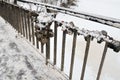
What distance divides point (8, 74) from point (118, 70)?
551cm

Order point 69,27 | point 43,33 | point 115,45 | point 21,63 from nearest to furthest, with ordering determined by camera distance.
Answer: point 115,45 < point 69,27 < point 43,33 < point 21,63

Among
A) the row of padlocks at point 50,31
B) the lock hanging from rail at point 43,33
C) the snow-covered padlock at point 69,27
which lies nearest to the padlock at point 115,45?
the row of padlocks at point 50,31

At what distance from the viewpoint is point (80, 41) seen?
28.7 ft

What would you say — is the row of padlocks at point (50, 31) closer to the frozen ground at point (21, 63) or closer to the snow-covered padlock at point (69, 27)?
the snow-covered padlock at point (69, 27)

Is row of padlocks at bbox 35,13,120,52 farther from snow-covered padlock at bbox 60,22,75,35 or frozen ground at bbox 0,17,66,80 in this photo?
frozen ground at bbox 0,17,66,80

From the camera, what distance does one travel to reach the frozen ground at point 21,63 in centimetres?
201

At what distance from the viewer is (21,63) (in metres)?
2.26

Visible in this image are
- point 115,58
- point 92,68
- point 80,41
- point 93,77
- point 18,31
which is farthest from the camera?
point 80,41

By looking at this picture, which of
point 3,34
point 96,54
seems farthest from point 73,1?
point 3,34

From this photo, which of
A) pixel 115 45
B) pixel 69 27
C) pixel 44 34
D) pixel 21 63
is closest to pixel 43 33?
pixel 44 34

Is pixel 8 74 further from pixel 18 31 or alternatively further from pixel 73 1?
pixel 73 1

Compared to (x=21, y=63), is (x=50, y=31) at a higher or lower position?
higher

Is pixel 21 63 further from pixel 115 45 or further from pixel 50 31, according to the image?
pixel 115 45

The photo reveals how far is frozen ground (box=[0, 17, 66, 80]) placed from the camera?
2.01m
